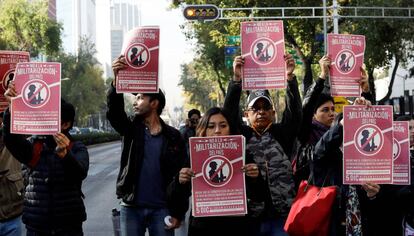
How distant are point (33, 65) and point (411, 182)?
9.81 ft

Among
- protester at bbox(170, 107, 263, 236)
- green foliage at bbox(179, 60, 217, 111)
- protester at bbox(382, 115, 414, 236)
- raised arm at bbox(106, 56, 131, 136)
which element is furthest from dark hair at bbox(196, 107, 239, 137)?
green foliage at bbox(179, 60, 217, 111)

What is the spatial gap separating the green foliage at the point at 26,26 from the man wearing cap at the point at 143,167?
44.5m

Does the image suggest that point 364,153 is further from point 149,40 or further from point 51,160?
point 51,160

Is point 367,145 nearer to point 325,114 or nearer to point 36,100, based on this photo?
point 325,114

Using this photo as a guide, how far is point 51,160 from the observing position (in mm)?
4953

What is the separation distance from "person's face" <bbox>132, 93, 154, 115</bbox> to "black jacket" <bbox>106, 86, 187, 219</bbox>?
2.2 inches

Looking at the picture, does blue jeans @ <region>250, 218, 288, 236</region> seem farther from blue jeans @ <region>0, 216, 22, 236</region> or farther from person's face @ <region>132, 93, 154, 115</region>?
blue jeans @ <region>0, 216, 22, 236</region>

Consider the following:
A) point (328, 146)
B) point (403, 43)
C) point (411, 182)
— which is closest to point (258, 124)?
point (328, 146)

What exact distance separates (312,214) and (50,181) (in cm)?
184

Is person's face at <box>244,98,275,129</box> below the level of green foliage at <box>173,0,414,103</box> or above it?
below

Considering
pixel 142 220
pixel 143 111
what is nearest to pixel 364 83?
pixel 143 111

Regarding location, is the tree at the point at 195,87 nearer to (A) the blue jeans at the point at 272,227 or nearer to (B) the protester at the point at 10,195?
(B) the protester at the point at 10,195

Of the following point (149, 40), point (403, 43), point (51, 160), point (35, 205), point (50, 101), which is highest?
point (403, 43)

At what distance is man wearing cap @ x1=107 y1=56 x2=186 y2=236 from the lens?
517 cm
